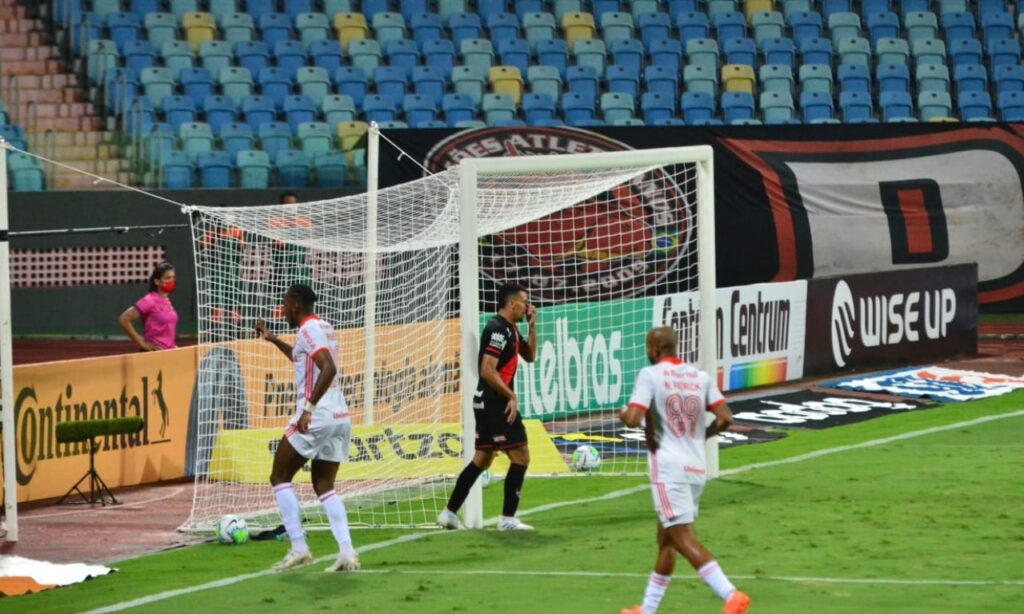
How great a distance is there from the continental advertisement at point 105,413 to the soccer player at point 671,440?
7.70 m

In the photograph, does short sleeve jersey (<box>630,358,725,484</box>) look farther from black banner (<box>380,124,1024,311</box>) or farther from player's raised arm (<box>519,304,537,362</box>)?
black banner (<box>380,124,1024,311</box>)

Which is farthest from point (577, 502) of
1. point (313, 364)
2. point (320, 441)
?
point (313, 364)

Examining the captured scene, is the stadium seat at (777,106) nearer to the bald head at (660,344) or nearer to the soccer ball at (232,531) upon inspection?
the soccer ball at (232,531)

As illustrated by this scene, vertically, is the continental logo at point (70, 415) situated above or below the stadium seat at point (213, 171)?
below

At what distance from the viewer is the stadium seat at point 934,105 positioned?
98.6ft

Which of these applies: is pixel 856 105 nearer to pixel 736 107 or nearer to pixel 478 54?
pixel 736 107

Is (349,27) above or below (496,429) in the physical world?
above

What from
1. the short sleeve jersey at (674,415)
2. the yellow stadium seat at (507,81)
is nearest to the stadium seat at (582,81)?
the yellow stadium seat at (507,81)

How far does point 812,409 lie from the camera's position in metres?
20.8

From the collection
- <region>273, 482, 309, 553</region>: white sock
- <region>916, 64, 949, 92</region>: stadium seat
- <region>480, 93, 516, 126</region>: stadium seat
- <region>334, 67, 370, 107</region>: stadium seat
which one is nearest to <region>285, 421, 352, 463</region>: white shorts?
<region>273, 482, 309, 553</region>: white sock

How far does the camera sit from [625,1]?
31734 mm

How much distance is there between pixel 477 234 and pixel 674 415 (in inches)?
175

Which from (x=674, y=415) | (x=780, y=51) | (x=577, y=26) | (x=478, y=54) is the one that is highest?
(x=577, y=26)

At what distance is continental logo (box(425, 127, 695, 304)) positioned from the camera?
22.4 meters
